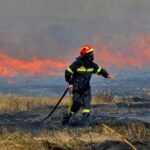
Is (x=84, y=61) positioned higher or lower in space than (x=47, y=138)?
higher

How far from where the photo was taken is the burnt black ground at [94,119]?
508 inches

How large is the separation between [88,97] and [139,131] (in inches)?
130

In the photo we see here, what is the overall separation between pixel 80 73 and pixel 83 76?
0.34ft

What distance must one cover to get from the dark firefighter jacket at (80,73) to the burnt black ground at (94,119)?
996 mm

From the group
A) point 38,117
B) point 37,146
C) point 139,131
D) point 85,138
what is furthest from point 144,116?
point 37,146

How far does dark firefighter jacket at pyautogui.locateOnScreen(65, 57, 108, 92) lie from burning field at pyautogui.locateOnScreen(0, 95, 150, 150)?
0.99m

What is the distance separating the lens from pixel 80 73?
17469 mm

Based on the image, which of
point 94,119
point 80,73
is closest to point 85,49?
point 80,73

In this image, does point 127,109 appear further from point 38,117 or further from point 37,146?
point 37,146

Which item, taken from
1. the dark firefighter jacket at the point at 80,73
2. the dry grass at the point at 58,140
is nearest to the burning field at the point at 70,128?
the dry grass at the point at 58,140

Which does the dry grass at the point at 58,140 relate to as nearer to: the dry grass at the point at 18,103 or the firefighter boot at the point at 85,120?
the firefighter boot at the point at 85,120

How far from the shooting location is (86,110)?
57.8 feet

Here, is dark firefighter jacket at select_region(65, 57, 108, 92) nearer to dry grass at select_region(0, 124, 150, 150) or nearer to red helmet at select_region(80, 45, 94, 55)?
red helmet at select_region(80, 45, 94, 55)

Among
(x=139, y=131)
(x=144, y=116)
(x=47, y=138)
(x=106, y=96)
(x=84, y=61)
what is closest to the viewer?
(x=47, y=138)
